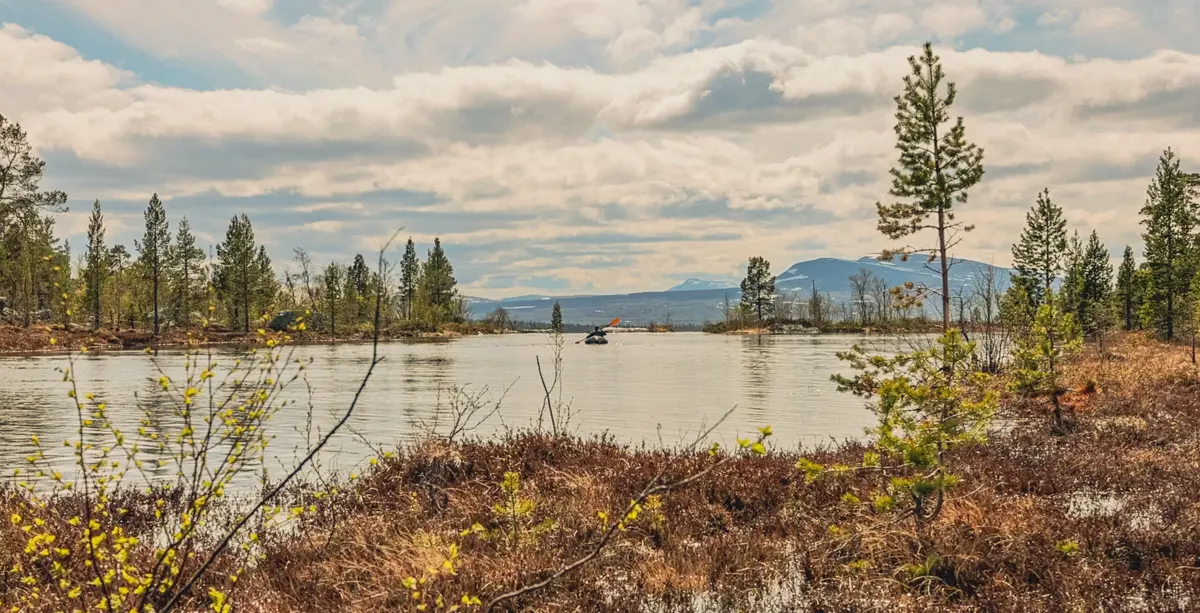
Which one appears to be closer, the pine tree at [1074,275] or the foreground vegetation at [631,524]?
the foreground vegetation at [631,524]

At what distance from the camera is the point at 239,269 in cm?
9488

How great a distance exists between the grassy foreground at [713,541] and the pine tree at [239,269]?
91.3 meters

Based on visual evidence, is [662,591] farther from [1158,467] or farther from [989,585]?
[1158,467]

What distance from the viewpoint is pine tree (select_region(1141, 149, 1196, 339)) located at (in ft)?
182

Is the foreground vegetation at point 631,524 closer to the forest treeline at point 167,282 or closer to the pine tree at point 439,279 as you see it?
the forest treeline at point 167,282

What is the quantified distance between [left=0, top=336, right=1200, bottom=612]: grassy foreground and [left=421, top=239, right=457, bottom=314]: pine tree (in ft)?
415

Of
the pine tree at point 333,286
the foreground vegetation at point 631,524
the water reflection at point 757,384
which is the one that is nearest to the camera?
the foreground vegetation at point 631,524

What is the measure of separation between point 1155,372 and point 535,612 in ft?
93.2

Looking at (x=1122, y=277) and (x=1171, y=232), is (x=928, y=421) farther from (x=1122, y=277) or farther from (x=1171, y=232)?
(x=1122, y=277)

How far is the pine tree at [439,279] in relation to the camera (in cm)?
Result: 13812

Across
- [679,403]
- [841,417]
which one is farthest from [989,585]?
[679,403]

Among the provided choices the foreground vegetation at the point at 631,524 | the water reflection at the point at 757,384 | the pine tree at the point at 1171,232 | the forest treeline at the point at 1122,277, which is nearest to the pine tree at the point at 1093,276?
the forest treeline at the point at 1122,277

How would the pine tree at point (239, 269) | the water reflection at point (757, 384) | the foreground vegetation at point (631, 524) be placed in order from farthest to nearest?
the pine tree at point (239, 269) → the water reflection at point (757, 384) → the foreground vegetation at point (631, 524)

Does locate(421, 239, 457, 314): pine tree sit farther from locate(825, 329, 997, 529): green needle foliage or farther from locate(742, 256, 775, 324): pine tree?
locate(825, 329, 997, 529): green needle foliage
